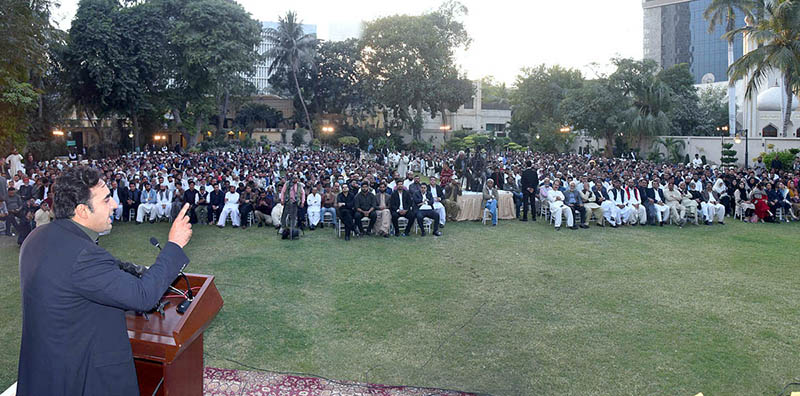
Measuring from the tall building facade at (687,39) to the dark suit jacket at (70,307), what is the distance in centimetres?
9300

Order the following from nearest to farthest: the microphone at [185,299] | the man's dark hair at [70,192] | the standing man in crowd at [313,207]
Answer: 1. the man's dark hair at [70,192]
2. the microphone at [185,299]
3. the standing man in crowd at [313,207]

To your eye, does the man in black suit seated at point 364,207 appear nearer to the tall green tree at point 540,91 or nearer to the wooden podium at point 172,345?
the wooden podium at point 172,345

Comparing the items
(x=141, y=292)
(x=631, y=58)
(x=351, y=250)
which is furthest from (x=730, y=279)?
(x=631, y=58)

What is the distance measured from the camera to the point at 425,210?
11.9m

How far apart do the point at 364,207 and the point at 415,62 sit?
34.3 metres

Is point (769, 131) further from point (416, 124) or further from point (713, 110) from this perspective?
point (416, 124)

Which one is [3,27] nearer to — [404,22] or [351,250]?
[351,250]

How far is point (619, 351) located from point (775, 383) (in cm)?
126

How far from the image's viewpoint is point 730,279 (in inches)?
314

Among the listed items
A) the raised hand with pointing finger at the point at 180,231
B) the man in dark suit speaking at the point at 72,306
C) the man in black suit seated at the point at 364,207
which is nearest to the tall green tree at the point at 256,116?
the man in black suit seated at the point at 364,207

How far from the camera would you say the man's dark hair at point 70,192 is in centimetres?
231

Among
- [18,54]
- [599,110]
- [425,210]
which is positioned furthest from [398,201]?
[599,110]

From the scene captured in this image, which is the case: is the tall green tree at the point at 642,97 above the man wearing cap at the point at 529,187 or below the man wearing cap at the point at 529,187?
above

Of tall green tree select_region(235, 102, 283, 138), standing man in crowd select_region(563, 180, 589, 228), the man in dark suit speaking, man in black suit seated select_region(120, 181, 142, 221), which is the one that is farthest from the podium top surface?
tall green tree select_region(235, 102, 283, 138)
